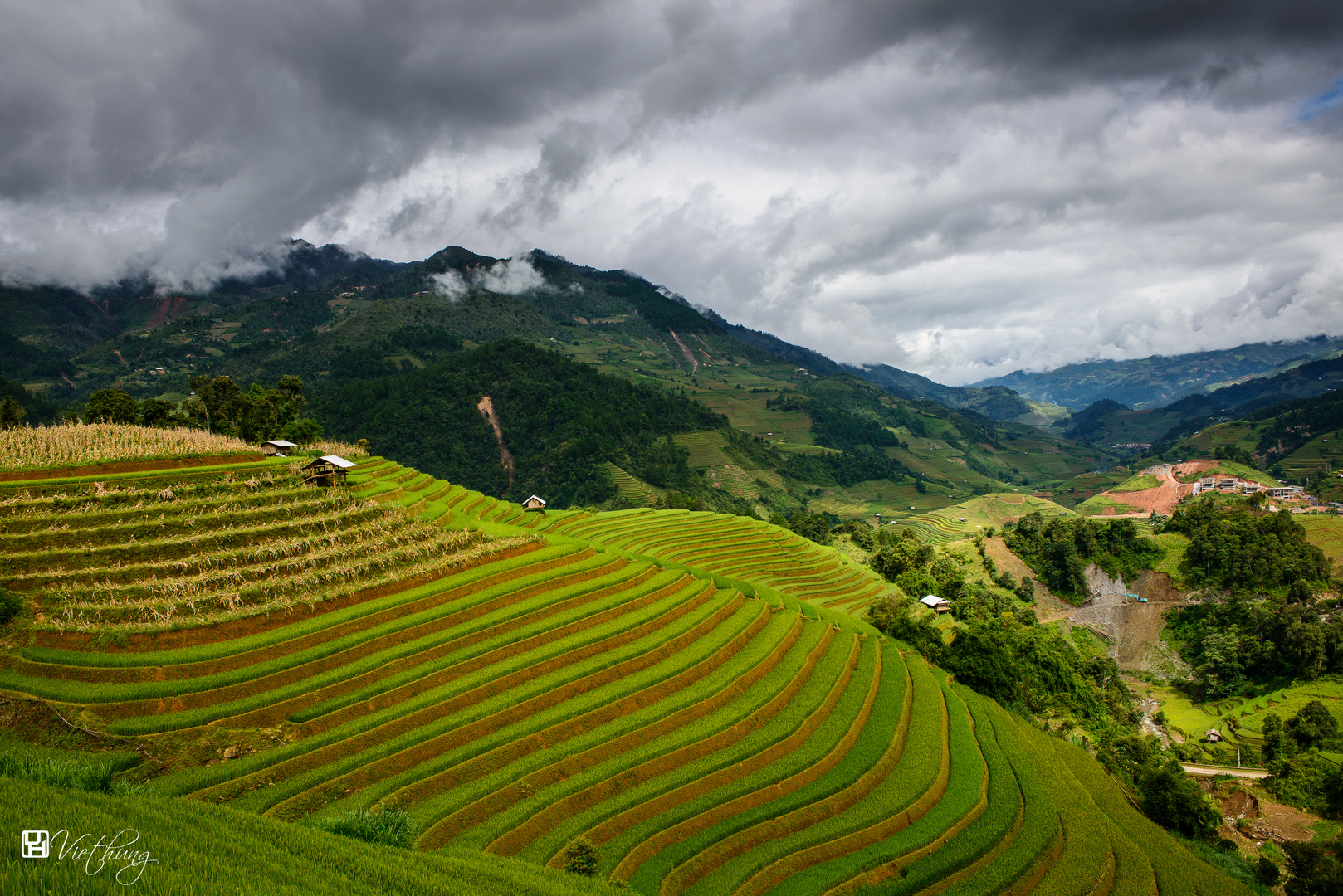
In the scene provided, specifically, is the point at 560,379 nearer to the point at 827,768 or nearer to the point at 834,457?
the point at 834,457

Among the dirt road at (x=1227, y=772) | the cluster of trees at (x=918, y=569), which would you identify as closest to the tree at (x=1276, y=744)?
the dirt road at (x=1227, y=772)

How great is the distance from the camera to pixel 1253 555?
2452 inches

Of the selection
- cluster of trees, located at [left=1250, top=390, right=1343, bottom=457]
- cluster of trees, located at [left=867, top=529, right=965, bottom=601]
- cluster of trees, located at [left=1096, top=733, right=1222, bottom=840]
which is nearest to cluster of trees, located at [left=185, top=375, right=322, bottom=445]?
cluster of trees, located at [left=867, top=529, right=965, bottom=601]

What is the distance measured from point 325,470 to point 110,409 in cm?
2966

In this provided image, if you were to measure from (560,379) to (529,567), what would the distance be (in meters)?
132

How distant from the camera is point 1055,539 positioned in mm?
75812

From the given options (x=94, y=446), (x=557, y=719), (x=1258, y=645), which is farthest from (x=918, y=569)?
(x=94, y=446)

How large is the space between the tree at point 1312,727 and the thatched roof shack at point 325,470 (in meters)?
61.3

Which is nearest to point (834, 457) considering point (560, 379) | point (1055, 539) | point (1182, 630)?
point (560, 379)

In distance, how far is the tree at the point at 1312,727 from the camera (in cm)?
A: 3831

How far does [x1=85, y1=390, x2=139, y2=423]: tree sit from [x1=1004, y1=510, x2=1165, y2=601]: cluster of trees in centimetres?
9614

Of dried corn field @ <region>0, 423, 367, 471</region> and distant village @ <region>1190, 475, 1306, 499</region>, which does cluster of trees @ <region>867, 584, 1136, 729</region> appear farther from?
distant village @ <region>1190, 475, 1306, 499</region>

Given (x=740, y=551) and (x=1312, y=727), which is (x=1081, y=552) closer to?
(x=1312, y=727)

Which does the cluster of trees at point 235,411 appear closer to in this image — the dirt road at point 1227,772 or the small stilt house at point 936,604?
the small stilt house at point 936,604
